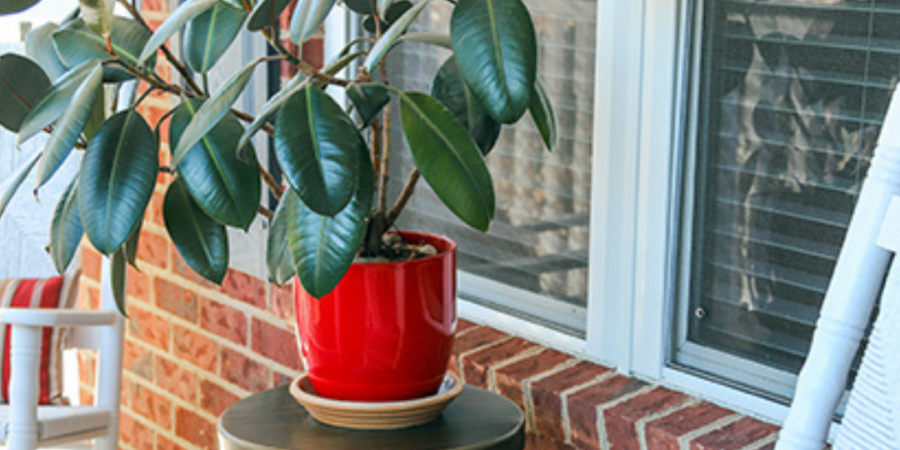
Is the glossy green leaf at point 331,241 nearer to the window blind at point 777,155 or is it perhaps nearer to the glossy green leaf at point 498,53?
the glossy green leaf at point 498,53

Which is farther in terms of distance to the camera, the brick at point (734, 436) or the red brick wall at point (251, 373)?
the red brick wall at point (251, 373)

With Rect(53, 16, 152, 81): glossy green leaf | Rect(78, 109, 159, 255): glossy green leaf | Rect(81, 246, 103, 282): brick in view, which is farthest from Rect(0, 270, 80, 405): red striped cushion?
Rect(78, 109, 159, 255): glossy green leaf

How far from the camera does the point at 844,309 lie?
1189mm

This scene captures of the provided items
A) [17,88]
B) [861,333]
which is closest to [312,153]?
[17,88]

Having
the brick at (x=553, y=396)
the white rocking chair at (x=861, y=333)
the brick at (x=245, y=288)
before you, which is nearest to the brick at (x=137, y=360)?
the brick at (x=245, y=288)

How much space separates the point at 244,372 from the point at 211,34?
1190 mm

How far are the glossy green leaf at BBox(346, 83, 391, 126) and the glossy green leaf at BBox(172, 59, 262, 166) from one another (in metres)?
0.15

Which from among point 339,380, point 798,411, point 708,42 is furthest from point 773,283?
point 339,380

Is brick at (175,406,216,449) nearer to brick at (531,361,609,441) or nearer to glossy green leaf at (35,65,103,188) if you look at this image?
brick at (531,361,609,441)

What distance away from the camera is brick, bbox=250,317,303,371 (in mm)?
2438

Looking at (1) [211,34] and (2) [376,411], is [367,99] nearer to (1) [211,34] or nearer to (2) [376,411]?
(1) [211,34]

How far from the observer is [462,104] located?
1588 millimetres

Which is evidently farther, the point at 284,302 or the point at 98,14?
the point at 284,302

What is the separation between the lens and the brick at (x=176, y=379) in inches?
110
